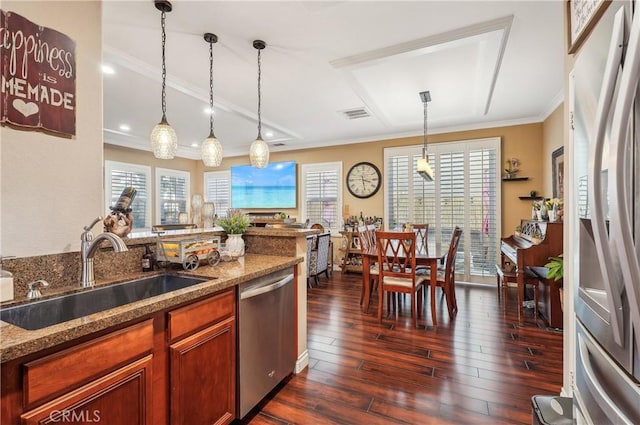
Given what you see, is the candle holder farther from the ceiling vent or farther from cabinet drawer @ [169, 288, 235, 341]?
the ceiling vent

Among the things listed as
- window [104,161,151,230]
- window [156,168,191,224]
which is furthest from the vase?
window [156,168,191,224]

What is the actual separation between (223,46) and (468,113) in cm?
361

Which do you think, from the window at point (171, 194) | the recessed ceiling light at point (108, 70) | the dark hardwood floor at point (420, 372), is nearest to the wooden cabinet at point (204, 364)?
the dark hardwood floor at point (420, 372)

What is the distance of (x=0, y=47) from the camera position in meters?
1.34

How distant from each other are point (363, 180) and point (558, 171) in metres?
3.08

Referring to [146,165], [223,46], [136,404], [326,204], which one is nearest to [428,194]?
[326,204]

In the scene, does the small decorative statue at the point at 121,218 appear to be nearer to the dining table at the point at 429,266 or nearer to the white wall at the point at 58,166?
the white wall at the point at 58,166

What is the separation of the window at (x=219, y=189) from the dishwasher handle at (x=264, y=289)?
5.83 m

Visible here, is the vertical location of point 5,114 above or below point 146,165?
below

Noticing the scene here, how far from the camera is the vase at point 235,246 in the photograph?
7.35 ft

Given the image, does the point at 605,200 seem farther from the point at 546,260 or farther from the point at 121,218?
the point at 546,260

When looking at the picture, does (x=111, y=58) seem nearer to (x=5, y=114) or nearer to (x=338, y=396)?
(x=5, y=114)

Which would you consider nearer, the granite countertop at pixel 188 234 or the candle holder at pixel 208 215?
the granite countertop at pixel 188 234

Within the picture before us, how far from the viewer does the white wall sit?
1373 mm
